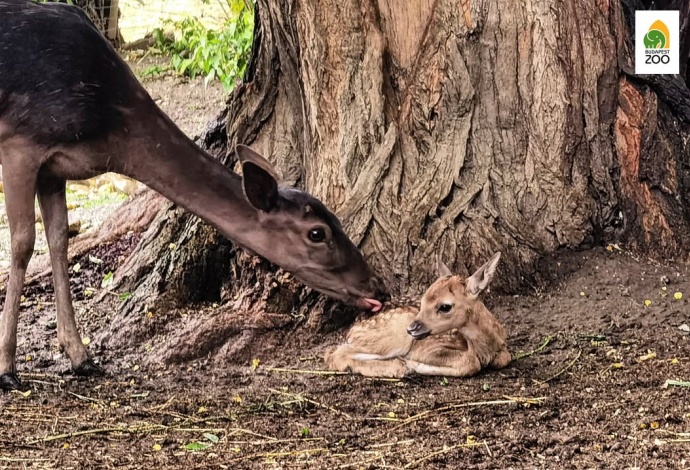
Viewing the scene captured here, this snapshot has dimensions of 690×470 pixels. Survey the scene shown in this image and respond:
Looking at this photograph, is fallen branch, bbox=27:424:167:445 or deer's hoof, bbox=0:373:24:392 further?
deer's hoof, bbox=0:373:24:392

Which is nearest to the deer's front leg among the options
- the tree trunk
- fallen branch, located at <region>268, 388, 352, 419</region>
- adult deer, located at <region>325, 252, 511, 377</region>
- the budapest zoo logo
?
adult deer, located at <region>325, 252, 511, 377</region>

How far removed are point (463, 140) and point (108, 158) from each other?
1.97 metres

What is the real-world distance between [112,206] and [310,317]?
435 centimetres

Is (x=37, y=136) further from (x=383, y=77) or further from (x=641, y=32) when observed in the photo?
(x=641, y=32)

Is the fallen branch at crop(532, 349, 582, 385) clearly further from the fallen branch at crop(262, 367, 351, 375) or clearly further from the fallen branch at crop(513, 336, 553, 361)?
the fallen branch at crop(262, 367, 351, 375)

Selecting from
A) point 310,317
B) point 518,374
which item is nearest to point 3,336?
point 310,317

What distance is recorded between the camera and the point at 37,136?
5852 mm

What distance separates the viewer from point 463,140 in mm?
6590

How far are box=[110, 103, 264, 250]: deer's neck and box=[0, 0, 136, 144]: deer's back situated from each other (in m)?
0.17

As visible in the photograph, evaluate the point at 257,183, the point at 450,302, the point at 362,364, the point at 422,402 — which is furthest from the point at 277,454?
the point at 257,183

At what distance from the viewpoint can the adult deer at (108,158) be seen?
5.86 metres

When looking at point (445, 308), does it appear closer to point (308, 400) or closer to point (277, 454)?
point (308, 400)

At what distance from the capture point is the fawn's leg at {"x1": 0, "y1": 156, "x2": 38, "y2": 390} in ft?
19.3

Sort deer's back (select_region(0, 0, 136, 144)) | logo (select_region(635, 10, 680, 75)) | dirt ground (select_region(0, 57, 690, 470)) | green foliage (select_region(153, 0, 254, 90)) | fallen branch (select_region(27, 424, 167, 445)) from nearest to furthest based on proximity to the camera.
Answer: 1. dirt ground (select_region(0, 57, 690, 470))
2. fallen branch (select_region(27, 424, 167, 445))
3. deer's back (select_region(0, 0, 136, 144))
4. logo (select_region(635, 10, 680, 75))
5. green foliage (select_region(153, 0, 254, 90))
